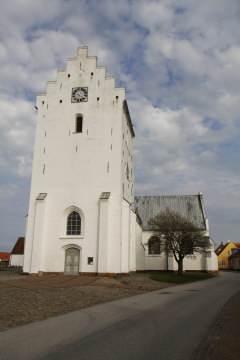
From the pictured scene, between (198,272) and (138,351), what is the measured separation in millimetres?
39043

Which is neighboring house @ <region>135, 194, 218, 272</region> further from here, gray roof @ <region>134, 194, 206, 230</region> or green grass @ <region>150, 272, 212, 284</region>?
green grass @ <region>150, 272, 212, 284</region>

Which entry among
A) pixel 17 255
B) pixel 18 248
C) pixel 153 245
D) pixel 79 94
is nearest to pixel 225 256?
pixel 153 245

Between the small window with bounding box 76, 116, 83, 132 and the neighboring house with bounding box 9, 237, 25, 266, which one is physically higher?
the small window with bounding box 76, 116, 83, 132

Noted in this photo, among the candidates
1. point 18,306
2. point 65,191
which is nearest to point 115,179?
point 65,191

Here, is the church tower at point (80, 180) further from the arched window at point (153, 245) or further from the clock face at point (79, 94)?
the arched window at point (153, 245)

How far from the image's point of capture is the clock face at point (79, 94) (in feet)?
102

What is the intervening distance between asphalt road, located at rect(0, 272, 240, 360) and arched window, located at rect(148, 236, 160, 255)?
3300 centimetres

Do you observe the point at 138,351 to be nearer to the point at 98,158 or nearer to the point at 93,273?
the point at 93,273

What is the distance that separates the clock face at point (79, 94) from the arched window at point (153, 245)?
22.4 meters

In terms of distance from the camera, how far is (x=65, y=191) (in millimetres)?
29031

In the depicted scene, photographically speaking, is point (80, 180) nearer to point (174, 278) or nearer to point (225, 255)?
point (174, 278)

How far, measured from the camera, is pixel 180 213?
47.3 m

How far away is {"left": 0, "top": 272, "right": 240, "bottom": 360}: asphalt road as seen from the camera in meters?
6.07

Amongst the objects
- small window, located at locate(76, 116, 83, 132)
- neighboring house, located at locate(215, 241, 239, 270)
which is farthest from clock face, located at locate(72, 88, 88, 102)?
neighboring house, located at locate(215, 241, 239, 270)
